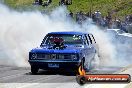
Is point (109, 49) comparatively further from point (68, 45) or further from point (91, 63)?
point (68, 45)

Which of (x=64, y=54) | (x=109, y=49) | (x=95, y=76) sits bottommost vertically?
(x=109, y=49)

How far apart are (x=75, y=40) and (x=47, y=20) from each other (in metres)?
9.81

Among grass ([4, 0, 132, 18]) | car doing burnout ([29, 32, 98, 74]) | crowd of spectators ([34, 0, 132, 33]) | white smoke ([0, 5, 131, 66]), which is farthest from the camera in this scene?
grass ([4, 0, 132, 18])

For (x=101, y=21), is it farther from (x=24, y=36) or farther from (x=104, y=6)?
(x=24, y=36)

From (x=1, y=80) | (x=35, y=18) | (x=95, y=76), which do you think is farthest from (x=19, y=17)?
(x=95, y=76)

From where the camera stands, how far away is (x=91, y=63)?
2038cm

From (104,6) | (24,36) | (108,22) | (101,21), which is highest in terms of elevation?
(24,36)

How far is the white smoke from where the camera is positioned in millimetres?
23047

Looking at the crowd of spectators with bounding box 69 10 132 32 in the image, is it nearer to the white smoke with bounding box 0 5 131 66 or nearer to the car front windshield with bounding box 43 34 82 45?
the white smoke with bounding box 0 5 131 66

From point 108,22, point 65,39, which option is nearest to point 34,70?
point 65,39

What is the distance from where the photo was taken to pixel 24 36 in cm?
2556

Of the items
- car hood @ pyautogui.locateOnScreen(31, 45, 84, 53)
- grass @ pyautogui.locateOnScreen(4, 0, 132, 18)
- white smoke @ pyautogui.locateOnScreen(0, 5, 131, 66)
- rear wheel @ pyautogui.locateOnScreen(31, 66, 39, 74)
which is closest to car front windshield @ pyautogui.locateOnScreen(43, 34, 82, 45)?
car hood @ pyautogui.locateOnScreen(31, 45, 84, 53)

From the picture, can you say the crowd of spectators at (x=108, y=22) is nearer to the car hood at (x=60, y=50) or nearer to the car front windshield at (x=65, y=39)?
the car front windshield at (x=65, y=39)

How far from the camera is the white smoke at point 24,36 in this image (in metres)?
23.0
